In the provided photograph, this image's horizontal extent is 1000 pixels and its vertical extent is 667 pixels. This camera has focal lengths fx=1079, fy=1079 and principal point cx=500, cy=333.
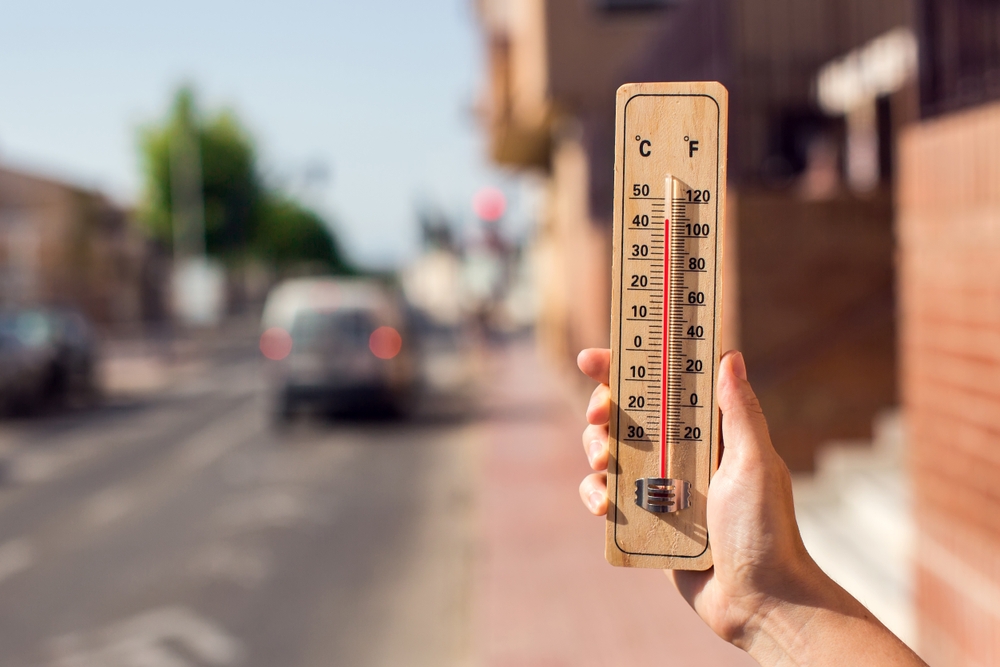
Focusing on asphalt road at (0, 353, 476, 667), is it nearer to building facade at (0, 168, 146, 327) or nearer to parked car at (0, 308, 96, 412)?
parked car at (0, 308, 96, 412)

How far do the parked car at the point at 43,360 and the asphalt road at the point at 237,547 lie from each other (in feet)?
8.46

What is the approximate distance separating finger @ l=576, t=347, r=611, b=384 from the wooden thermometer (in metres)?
0.12

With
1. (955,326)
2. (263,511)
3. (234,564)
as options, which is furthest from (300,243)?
(955,326)

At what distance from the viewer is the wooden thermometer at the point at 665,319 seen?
1.71 m

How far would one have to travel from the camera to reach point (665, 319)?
172cm

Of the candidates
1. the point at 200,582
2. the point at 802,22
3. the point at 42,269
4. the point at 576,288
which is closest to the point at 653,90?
the point at 200,582

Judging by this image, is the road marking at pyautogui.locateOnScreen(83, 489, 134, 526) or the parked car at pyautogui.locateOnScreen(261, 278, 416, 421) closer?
the road marking at pyautogui.locateOnScreen(83, 489, 134, 526)

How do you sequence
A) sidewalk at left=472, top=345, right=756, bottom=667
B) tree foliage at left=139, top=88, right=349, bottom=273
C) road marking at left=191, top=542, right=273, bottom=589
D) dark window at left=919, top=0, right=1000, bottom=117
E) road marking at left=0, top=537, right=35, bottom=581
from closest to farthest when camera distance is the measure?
dark window at left=919, top=0, right=1000, bottom=117, sidewalk at left=472, top=345, right=756, bottom=667, road marking at left=191, top=542, right=273, bottom=589, road marking at left=0, top=537, right=35, bottom=581, tree foliage at left=139, top=88, right=349, bottom=273

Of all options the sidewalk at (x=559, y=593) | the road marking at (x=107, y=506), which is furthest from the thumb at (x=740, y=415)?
the road marking at (x=107, y=506)

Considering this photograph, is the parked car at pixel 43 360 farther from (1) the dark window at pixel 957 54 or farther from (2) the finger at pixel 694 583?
(2) the finger at pixel 694 583

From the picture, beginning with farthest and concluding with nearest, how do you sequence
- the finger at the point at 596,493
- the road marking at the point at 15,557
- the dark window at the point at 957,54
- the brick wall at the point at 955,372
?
the road marking at the point at 15,557
the dark window at the point at 957,54
the brick wall at the point at 955,372
the finger at the point at 596,493

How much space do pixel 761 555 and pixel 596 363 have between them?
43 centimetres

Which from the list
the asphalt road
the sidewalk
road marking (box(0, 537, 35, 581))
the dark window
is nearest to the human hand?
the dark window

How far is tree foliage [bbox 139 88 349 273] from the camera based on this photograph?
4162 cm
